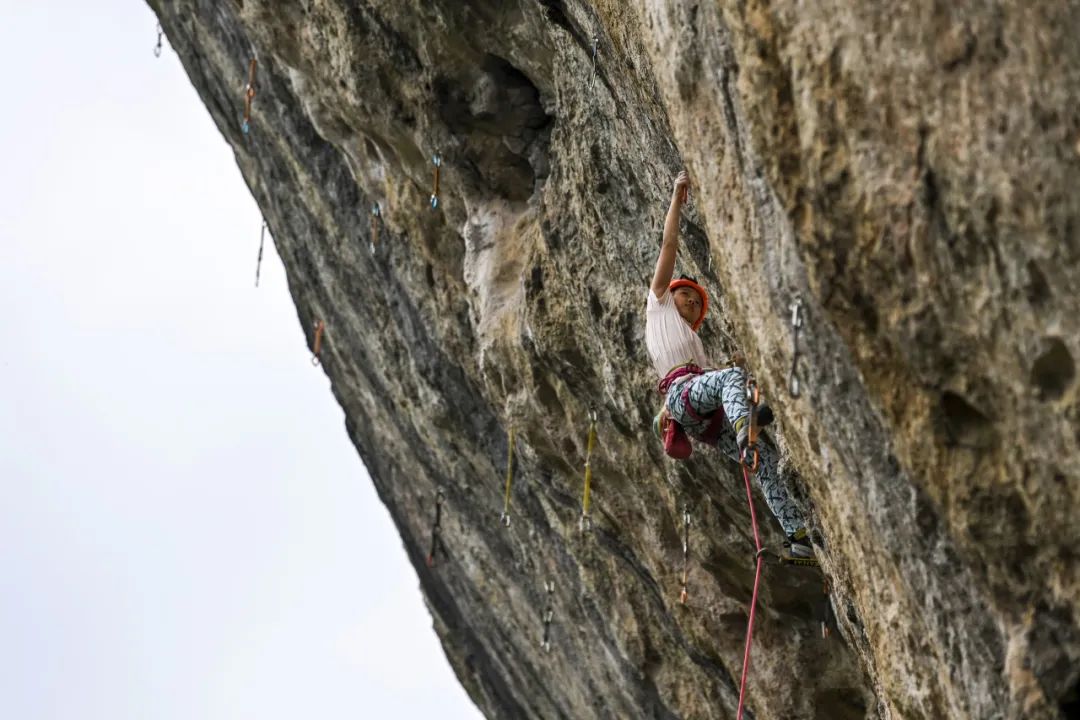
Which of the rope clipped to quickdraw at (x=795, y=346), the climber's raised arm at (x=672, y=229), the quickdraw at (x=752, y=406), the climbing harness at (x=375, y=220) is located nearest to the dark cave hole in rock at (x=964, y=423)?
the rope clipped to quickdraw at (x=795, y=346)

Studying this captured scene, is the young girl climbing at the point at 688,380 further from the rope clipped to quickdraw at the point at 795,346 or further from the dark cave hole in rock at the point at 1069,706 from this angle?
the dark cave hole in rock at the point at 1069,706

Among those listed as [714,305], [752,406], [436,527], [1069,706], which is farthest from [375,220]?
[1069,706]

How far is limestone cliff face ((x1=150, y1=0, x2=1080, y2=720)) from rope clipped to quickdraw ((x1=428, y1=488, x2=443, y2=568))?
0.35ft

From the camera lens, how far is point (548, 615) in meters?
11.6

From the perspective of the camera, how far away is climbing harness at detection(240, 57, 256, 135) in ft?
39.3

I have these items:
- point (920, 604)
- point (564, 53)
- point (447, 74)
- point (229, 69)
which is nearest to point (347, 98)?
point (447, 74)

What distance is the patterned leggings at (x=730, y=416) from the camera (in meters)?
6.01

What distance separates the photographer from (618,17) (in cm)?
602

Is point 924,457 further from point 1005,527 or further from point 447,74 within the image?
point 447,74

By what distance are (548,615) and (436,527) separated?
2.05 meters

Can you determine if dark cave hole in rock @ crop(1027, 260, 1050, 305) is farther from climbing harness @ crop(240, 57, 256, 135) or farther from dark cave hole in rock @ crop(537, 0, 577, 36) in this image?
climbing harness @ crop(240, 57, 256, 135)

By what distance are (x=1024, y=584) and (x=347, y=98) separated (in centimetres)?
655

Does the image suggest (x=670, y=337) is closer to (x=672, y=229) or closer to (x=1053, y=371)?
(x=672, y=229)

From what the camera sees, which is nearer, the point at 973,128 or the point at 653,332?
the point at 973,128
